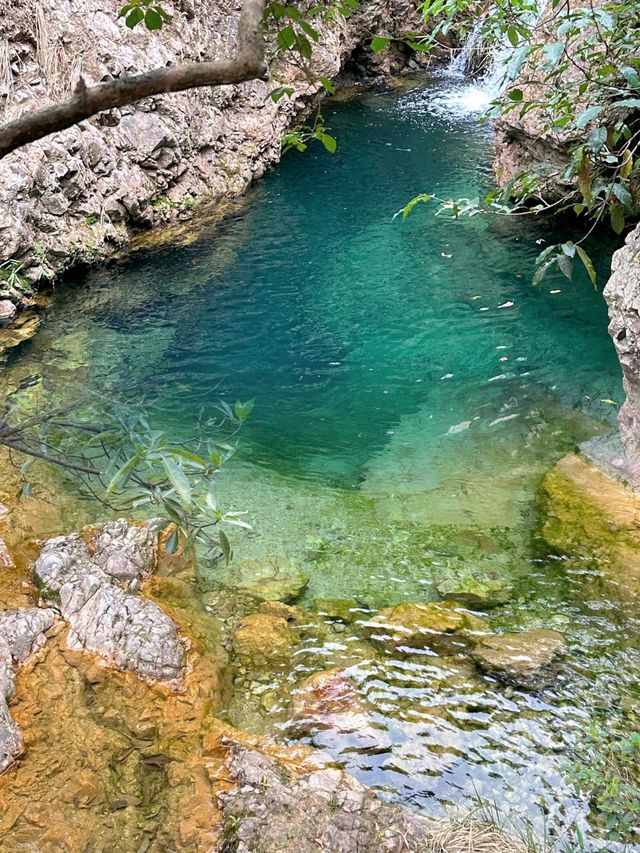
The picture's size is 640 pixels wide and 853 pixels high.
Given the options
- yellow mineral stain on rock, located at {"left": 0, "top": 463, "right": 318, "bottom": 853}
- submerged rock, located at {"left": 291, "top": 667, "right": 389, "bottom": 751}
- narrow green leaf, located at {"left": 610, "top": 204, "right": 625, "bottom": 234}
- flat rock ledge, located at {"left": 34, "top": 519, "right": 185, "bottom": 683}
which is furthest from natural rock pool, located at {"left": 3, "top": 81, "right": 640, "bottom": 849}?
narrow green leaf, located at {"left": 610, "top": 204, "right": 625, "bottom": 234}

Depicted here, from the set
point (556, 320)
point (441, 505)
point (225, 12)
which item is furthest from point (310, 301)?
point (225, 12)

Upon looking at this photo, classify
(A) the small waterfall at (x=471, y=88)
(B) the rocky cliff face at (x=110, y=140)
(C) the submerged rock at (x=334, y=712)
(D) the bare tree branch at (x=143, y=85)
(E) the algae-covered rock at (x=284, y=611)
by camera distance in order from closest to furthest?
(D) the bare tree branch at (x=143, y=85) → (C) the submerged rock at (x=334, y=712) → (E) the algae-covered rock at (x=284, y=611) → (B) the rocky cliff face at (x=110, y=140) → (A) the small waterfall at (x=471, y=88)

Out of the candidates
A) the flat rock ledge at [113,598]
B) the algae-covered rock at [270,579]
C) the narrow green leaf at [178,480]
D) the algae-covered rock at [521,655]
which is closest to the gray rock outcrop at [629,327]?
the algae-covered rock at [521,655]

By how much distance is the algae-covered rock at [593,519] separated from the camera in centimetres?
466

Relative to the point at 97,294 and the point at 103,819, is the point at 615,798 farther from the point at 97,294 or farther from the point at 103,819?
the point at 97,294

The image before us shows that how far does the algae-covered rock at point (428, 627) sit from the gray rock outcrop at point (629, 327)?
1.98 m

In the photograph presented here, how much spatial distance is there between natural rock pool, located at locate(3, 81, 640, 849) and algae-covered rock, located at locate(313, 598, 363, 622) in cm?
2

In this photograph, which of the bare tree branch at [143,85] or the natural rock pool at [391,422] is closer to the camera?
the bare tree branch at [143,85]

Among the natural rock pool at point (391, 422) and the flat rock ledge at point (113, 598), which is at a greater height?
the flat rock ledge at point (113, 598)

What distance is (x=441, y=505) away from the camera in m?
5.58

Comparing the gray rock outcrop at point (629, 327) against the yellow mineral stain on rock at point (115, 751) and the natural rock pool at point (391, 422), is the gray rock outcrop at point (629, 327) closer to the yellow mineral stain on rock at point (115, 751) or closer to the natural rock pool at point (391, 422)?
the natural rock pool at point (391, 422)

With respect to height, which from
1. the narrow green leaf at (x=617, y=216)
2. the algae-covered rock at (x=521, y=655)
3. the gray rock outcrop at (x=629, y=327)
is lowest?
the algae-covered rock at (x=521, y=655)

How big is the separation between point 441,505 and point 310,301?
16.2ft

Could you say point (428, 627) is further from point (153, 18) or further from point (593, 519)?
point (153, 18)
